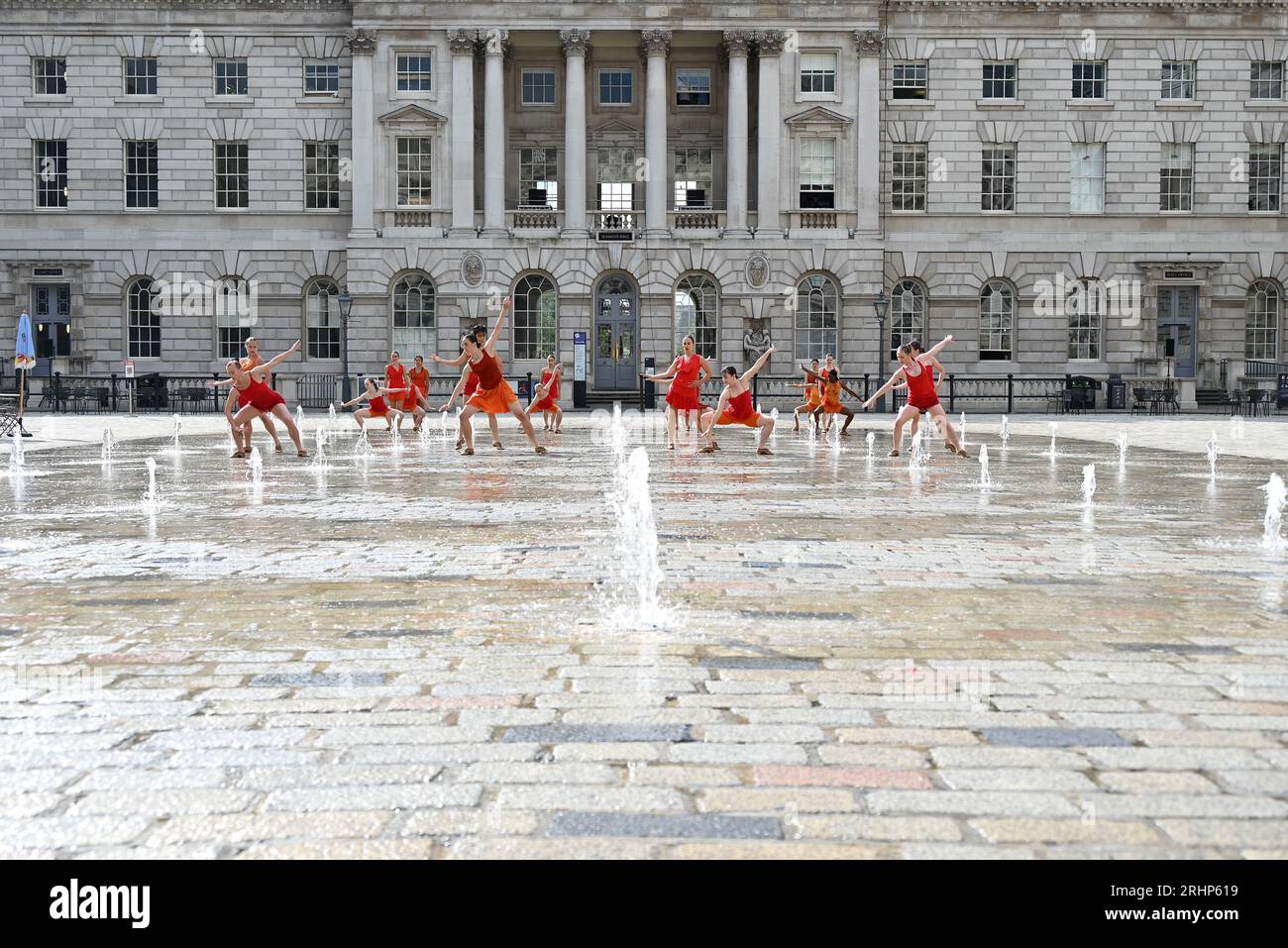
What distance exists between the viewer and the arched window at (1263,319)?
52000 millimetres

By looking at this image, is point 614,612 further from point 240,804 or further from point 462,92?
point 462,92

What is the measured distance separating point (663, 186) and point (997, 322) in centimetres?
1365

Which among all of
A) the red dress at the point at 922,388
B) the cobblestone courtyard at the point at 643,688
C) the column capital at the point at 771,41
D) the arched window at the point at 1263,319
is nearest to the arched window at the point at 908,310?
the column capital at the point at 771,41

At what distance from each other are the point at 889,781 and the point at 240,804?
1985mm

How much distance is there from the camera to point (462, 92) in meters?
49.8

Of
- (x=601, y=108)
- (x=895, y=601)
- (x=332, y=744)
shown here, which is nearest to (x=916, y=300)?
(x=601, y=108)

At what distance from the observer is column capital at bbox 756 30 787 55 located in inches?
1965

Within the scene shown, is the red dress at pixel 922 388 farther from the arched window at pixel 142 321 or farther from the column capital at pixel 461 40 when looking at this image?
the arched window at pixel 142 321

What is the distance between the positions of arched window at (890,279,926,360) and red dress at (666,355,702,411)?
95.4 ft

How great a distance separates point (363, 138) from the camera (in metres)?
49.8

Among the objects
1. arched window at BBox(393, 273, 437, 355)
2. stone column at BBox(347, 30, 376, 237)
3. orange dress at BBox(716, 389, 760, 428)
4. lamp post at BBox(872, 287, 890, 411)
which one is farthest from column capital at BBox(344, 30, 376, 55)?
orange dress at BBox(716, 389, 760, 428)

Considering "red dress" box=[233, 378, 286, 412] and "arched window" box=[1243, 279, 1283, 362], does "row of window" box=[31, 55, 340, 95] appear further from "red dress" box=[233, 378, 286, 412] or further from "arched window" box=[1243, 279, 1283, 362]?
"arched window" box=[1243, 279, 1283, 362]

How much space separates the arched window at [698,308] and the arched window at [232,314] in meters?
16.0

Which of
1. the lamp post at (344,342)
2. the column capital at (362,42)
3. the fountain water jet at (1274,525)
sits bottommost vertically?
the fountain water jet at (1274,525)
